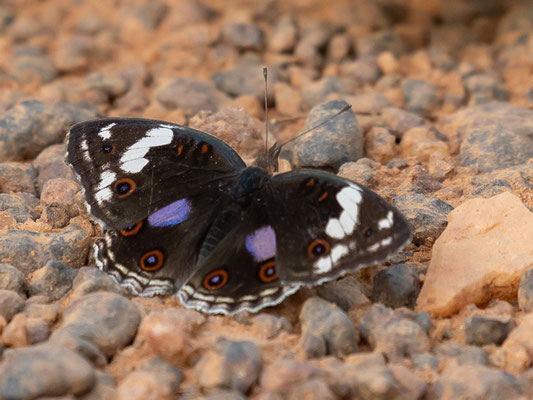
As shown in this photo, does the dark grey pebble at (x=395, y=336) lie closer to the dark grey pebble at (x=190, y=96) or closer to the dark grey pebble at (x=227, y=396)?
the dark grey pebble at (x=227, y=396)

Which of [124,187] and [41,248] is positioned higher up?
[124,187]

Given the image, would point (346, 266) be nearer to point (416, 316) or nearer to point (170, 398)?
point (416, 316)

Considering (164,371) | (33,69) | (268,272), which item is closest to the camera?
(164,371)

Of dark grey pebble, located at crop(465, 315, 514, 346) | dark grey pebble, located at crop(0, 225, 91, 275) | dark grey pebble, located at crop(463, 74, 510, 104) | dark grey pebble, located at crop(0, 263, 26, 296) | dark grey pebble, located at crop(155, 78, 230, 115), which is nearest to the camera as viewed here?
dark grey pebble, located at crop(465, 315, 514, 346)

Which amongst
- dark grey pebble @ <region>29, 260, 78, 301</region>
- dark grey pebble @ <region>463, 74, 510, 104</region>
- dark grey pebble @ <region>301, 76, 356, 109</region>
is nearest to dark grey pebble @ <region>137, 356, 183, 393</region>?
dark grey pebble @ <region>29, 260, 78, 301</region>

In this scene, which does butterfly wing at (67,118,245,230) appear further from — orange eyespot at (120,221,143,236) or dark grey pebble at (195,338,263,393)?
dark grey pebble at (195,338,263,393)

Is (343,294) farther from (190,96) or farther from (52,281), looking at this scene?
(190,96)

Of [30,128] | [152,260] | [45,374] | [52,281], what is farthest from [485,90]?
[45,374]

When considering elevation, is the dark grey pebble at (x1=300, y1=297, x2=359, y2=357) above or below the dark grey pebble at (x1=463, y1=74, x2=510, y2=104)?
below
